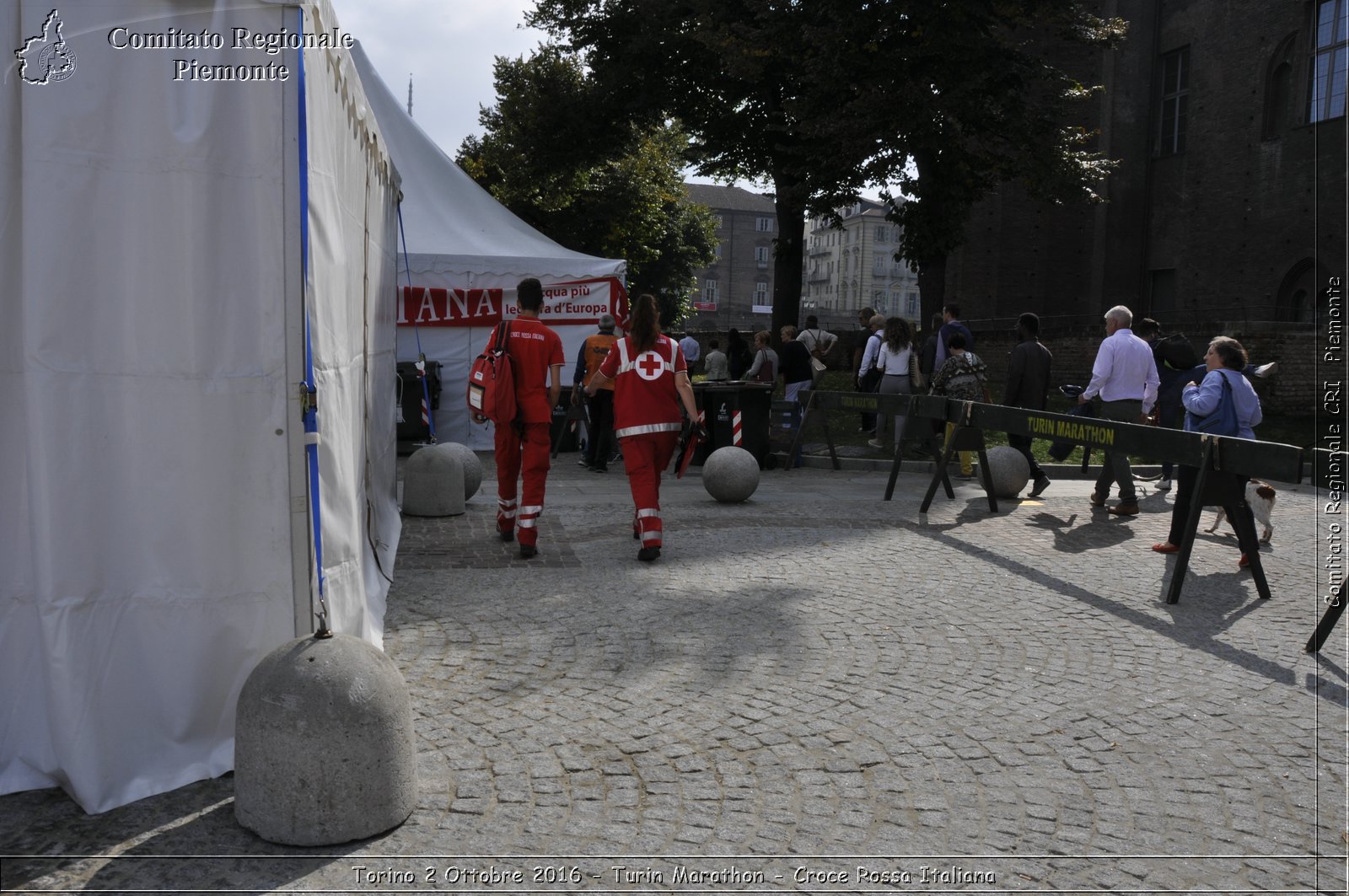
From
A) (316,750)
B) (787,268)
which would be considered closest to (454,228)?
(787,268)

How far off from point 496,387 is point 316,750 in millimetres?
4715

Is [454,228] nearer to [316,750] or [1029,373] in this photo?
[1029,373]

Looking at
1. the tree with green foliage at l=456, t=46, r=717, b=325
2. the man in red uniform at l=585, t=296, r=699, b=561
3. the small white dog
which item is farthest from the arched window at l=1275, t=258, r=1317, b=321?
the man in red uniform at l=585, t=296, r=699, b=561

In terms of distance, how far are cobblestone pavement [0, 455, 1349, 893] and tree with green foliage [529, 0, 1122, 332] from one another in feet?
41.6

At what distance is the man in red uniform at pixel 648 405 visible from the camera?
8.10 m

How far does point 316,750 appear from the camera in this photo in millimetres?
3559

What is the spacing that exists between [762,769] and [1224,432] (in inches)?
230

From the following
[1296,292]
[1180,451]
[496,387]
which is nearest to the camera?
Result: [1180,451]

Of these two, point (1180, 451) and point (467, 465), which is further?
point (467, 465)

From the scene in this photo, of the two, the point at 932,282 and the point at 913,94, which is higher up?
the point at 913,94

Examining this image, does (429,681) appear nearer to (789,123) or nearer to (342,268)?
(342,268)

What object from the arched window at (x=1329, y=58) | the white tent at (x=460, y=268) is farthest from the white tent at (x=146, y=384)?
the arched window at (x=1329, y=58)

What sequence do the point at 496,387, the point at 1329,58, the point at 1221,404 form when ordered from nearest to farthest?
the point at 496,387
the point at 1221,404
the point at 1329,58

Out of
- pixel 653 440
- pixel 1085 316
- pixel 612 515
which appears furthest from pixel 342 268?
pixel 1085 316
